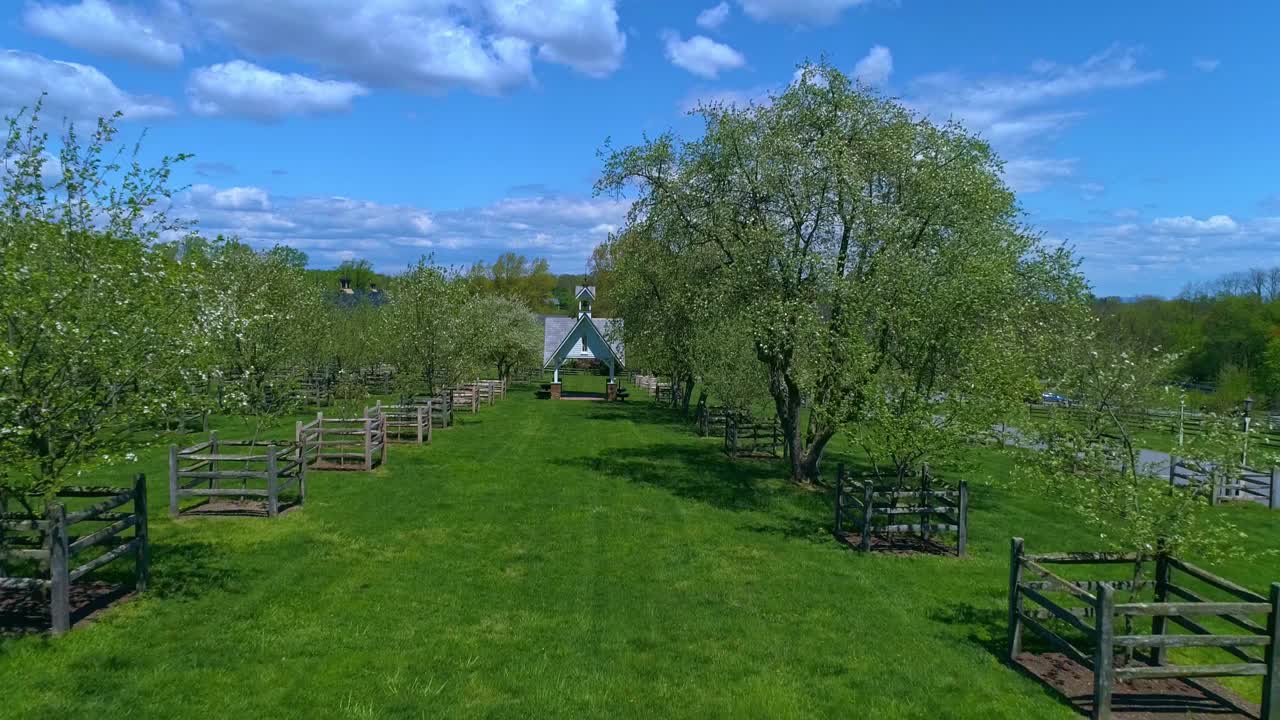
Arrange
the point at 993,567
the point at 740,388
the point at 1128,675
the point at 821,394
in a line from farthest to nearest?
the point at 740,388 < the point at 821,394 < the point at 993,567 < the point at 1128,675

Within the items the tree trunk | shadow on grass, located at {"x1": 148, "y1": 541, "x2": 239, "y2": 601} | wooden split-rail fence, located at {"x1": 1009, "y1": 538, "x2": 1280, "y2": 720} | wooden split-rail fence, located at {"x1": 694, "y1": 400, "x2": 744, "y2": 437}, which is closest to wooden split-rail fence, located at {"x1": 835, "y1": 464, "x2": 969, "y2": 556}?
wooden split-rail fence, located at {"x1": 1009, "y1": 538, "x2": 1280, "y2": 720}

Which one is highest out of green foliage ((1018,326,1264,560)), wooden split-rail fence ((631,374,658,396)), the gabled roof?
the gabled roof

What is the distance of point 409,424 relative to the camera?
29328 mm

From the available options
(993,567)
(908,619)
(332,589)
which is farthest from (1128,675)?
(332,589)

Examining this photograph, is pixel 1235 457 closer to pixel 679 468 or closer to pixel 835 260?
pixel 835 260

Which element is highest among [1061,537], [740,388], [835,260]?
[835,260]

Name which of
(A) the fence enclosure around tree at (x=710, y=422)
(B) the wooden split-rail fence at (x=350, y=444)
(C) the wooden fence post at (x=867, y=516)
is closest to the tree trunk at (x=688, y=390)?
(A) the fence enclosure around tree at (x=710, y=422)

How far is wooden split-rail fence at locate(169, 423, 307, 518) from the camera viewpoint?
16109mm

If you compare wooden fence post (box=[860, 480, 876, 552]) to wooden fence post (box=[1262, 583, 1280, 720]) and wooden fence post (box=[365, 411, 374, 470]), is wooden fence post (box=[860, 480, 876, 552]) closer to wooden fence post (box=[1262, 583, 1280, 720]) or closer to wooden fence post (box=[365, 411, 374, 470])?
wooden fence post (box=[1262, 583, 1280, 720])

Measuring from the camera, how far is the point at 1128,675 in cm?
842

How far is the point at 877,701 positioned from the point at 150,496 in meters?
16.7

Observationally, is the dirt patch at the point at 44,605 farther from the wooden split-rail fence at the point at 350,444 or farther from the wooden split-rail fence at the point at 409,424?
the wooden split-rail fence at the point at 409,424

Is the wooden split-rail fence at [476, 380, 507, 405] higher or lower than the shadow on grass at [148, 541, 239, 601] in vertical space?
higher

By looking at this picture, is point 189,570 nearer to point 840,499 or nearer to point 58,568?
point 58,568
